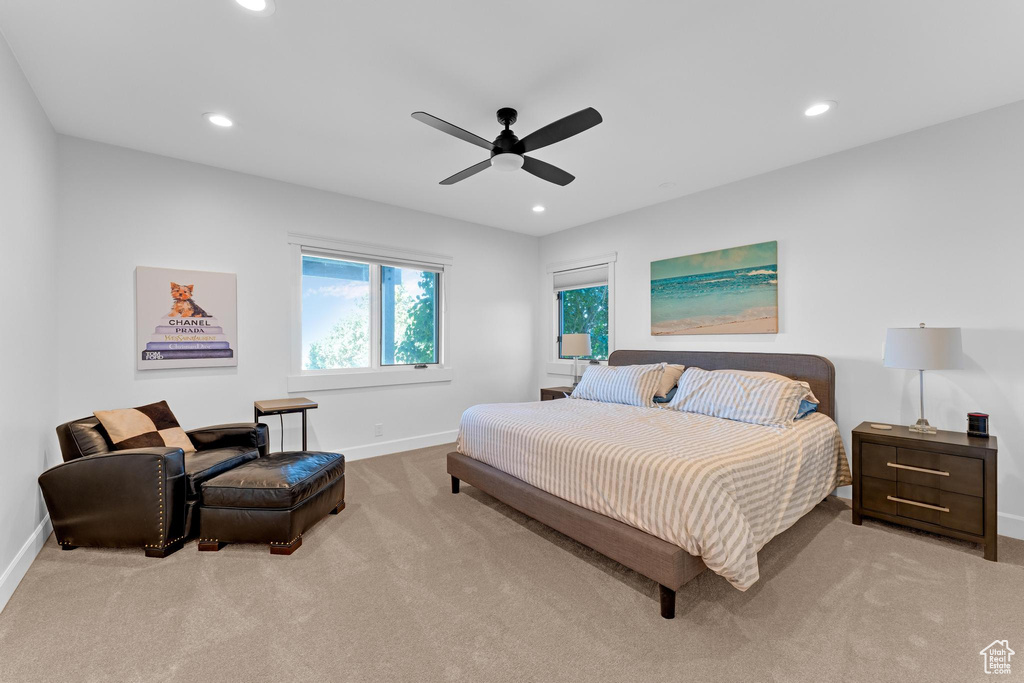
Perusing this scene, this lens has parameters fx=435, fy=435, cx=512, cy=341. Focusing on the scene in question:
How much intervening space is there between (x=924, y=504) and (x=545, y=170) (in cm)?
308

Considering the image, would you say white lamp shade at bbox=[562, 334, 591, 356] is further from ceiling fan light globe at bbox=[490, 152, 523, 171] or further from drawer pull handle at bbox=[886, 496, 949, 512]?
drawer pull handle at bbox=[886, 496, 949, 512]

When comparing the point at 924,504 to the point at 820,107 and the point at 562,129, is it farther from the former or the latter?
the point at 562,129

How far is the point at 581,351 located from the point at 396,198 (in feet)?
8.32

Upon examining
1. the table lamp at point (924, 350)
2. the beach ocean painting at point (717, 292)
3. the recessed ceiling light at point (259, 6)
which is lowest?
the table lamp at point (924, 350)

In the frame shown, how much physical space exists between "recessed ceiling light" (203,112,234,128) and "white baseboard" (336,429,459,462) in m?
2.86

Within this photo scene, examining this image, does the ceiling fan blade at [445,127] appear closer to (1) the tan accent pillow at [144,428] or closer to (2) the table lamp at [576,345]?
(1) the tan accent pillow at [144,428]

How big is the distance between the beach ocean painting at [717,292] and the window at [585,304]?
76cm

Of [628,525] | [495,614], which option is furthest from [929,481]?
[495,614]

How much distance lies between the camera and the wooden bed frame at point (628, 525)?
6.17 ft

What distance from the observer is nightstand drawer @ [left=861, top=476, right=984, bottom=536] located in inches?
95.5

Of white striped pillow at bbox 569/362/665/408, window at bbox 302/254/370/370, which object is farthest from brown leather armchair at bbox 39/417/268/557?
white striped pillow at bbox 569/362/665/408

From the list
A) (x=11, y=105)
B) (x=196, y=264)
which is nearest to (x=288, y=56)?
(x=11, y=105)

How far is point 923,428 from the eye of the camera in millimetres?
2740

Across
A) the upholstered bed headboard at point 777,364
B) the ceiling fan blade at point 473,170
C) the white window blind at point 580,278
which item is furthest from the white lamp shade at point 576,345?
the ceiling fan blade at point 473,170
